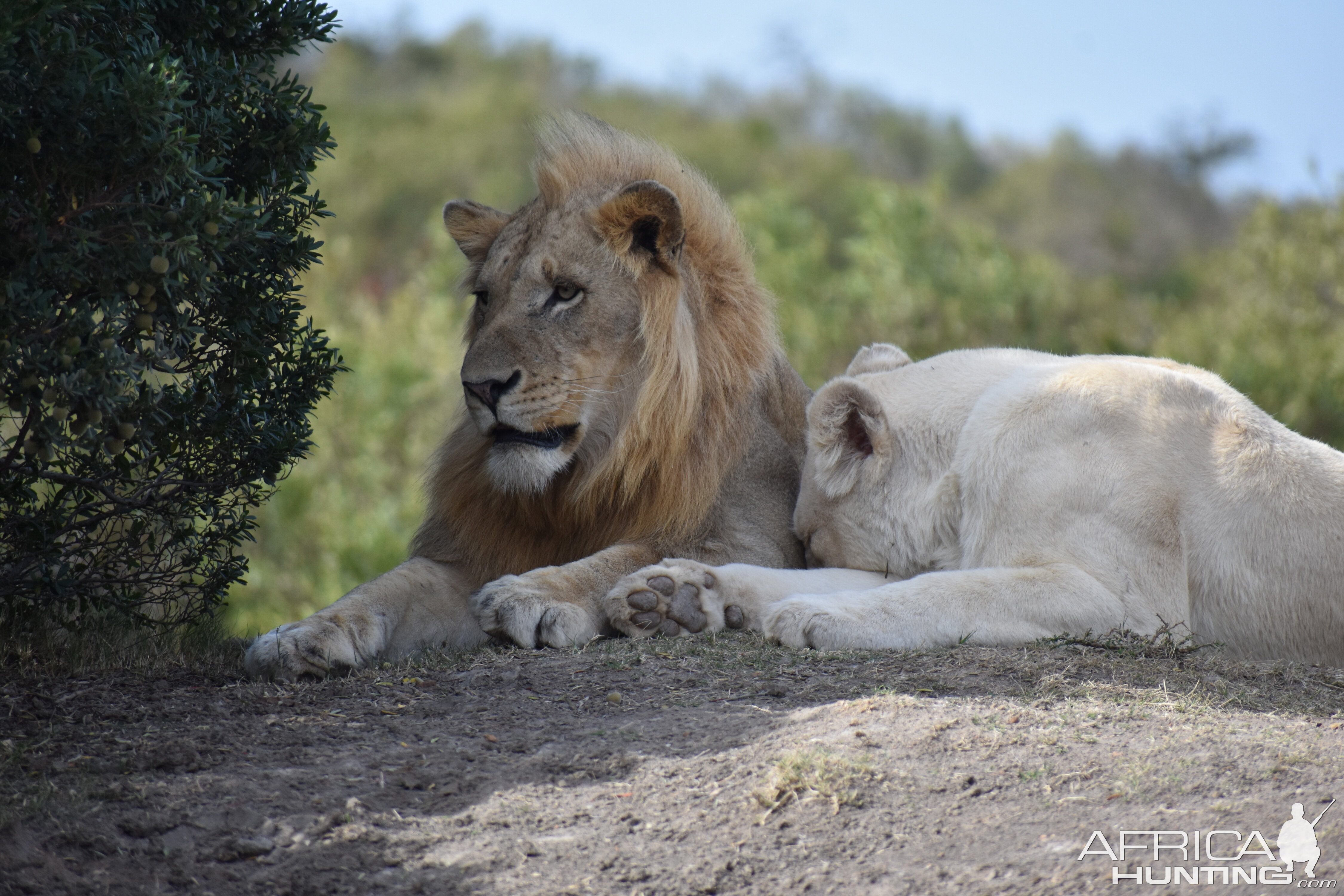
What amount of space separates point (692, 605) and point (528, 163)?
2176mm

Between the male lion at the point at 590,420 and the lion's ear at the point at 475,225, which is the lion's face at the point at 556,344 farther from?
the lion's ear at the point at 475,225

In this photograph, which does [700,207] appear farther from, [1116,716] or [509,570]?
[1116,716]

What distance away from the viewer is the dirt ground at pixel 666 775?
8.37 feet

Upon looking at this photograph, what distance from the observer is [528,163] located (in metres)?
5.38

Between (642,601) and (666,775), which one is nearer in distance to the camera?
(666,775)

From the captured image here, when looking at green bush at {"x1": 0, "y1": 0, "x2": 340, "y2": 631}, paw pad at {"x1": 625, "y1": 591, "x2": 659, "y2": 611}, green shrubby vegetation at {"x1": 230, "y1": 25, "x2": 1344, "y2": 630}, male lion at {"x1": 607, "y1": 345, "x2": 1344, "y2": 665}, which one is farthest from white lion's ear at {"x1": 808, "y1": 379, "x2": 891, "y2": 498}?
green shrubby vegetation at {"x1": 230, "y1": 25, "x2": 1344, "y2": 630}

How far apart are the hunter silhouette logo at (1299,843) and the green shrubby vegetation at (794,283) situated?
4120 mm

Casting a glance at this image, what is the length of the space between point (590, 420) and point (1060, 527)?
5.62 feet

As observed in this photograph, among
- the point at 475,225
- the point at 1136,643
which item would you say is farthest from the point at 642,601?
the point at 475,225

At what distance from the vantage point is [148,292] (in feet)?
9.98

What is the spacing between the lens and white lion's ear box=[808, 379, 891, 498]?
15.3 feet

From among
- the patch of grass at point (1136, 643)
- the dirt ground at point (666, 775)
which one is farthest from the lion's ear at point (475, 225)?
the patch of grass at point (1136, 643)

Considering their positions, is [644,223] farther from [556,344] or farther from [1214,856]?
[1214,856]

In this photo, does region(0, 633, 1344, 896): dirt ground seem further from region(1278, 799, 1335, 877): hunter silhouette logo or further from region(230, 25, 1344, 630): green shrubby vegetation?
region(230, 25, 1344, 630): green shrubby vegetation
